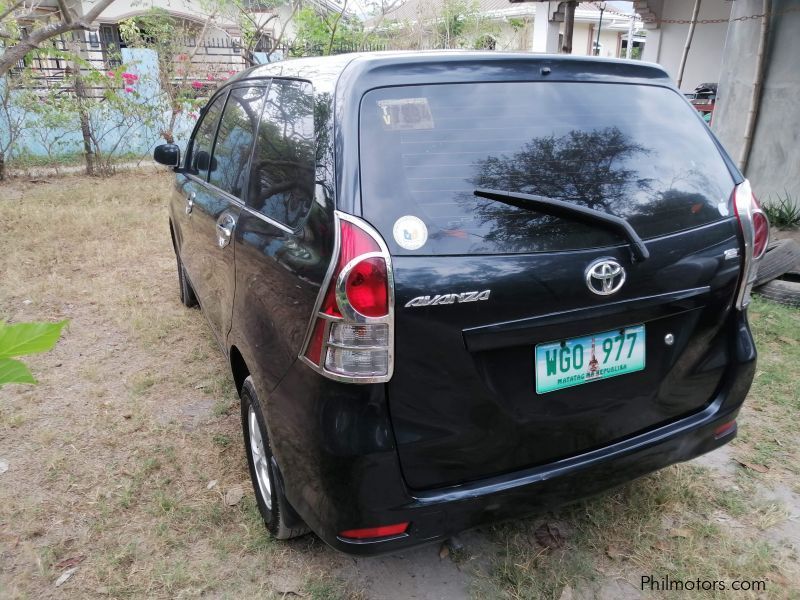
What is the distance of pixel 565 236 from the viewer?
6.25ft

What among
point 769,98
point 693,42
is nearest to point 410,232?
point 769,98

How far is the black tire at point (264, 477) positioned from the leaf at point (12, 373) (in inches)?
52.4

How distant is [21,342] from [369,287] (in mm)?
924

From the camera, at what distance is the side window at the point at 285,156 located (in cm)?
205

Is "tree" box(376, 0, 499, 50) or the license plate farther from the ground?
"tree" box(376, 0, 499, 50)

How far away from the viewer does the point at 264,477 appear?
2512mm

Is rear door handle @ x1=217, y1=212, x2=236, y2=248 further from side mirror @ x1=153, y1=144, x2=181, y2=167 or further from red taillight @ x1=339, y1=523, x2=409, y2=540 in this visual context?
side mirror @ x1=153, y1=144, x2=181, y2=167

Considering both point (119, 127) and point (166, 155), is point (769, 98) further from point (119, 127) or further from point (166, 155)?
point (119, 127)

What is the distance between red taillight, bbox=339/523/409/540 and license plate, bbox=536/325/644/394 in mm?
574

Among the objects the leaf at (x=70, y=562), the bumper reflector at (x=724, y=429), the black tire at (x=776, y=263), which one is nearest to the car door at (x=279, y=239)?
the leaf at (x=70, y=562)

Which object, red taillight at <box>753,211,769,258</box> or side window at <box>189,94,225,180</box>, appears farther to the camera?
side window at <box>189,94,225,180</box>

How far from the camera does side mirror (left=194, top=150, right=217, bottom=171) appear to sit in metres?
3.38

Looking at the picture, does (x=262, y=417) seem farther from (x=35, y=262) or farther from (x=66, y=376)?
(x=35, y=262)

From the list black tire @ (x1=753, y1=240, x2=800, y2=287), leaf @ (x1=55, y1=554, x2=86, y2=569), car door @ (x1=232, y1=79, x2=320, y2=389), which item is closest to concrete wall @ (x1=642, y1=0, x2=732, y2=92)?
black tire @ (x1=753, y1=240, x2=800, y2=287)
